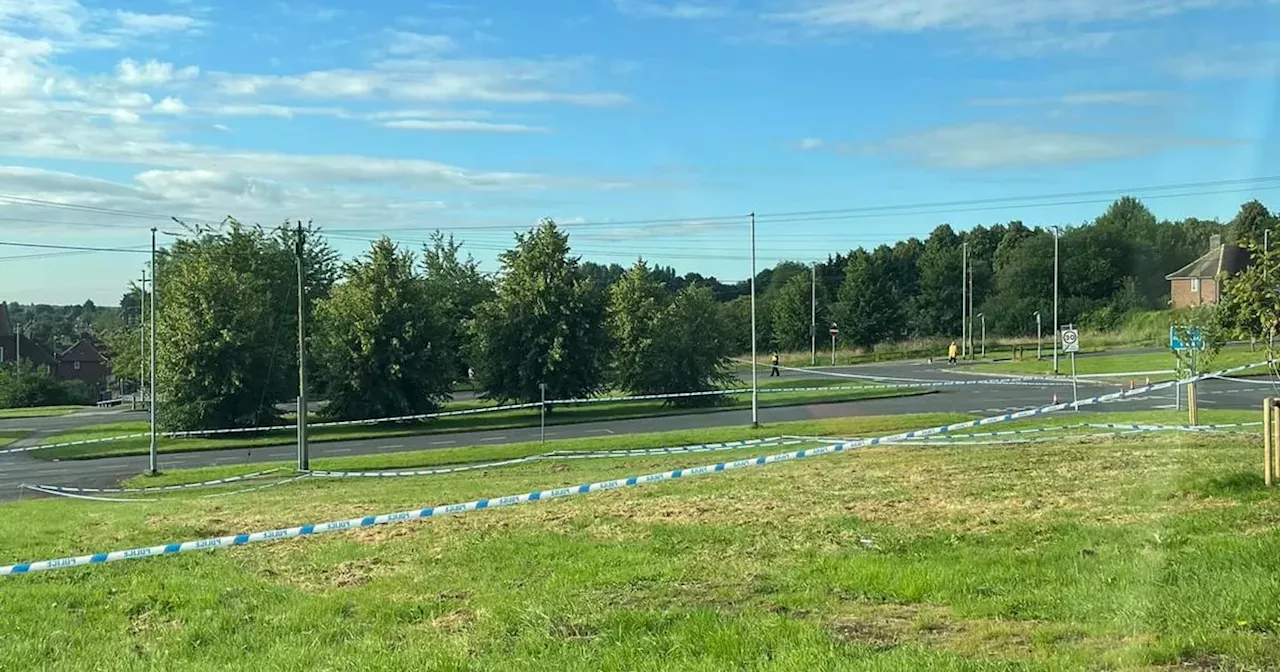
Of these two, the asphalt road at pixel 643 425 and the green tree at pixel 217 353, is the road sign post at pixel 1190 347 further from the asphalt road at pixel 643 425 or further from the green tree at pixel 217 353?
the green tree at pixel 217 353

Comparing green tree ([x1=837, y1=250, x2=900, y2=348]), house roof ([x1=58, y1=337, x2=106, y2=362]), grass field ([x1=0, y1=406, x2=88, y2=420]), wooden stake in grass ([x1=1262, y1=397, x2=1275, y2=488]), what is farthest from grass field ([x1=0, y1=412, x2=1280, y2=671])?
house roof ([x1=58, y1=337, x2=106, y2=362])

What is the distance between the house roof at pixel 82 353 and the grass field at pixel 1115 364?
99.6 meters

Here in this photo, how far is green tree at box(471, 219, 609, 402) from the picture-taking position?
45.7 metres

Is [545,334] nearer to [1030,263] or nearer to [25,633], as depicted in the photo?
[25,633]

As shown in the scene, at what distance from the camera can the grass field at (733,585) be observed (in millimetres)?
5688

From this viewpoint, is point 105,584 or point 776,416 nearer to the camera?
point 105,584

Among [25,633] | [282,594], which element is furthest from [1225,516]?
[25,633]

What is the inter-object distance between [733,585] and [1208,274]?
24182mm

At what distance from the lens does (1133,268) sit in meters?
71.8

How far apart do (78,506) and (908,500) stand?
15448 mm

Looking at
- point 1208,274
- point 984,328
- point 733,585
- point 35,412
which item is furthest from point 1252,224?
point 984,328

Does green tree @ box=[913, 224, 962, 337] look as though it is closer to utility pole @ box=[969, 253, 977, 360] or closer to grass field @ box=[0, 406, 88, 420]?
utility pole @ box=[969, 253, 977, 360]

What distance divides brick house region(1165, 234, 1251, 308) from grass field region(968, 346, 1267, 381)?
9.87 feet

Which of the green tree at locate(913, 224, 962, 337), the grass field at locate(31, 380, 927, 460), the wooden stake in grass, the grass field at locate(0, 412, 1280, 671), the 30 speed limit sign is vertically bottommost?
the grass field at locate(31, 380, 927, 460)
